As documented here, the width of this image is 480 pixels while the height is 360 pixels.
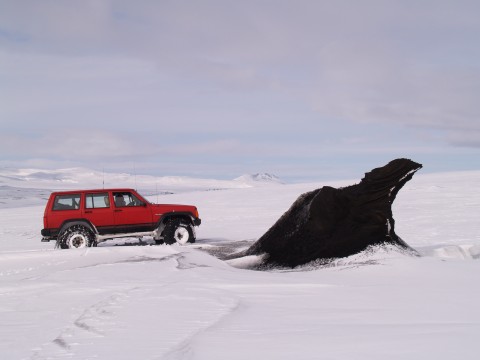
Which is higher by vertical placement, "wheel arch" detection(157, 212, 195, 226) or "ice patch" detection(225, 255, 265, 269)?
"wheel arch" detection(157, 212, 195, 226)

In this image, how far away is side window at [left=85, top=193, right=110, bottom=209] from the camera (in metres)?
14.0

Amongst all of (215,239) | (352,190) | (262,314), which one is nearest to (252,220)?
(215,239)

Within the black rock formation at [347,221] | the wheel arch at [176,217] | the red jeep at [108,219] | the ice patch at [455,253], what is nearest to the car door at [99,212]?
the red jeep at [108,219]

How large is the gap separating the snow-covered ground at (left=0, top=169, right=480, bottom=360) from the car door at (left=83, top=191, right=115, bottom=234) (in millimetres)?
3589

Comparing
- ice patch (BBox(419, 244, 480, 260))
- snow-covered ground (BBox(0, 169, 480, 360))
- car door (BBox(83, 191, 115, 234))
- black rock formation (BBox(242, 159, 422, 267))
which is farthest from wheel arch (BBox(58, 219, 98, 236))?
ice patch (BBox(419, 244, 480, 260))

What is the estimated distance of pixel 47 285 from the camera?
6859 millimetres

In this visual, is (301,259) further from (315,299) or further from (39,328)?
(39,328)

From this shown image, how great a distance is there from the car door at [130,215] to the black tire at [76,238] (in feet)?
2.91

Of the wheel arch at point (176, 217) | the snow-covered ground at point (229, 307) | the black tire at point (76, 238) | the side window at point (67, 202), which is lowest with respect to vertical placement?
the snow-covered ground at point (229, 307)

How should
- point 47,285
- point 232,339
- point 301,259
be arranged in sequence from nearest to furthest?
point 232,339, point 47,285, point 301,259

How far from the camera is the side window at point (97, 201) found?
45.9ft

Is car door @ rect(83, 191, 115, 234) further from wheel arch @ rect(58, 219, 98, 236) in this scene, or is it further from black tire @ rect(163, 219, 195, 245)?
black tire @ rect(163, 219, 195, 245)

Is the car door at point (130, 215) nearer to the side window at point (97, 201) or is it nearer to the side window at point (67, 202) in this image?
the side window at point (97, 201)

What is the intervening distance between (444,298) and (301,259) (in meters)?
3.92
